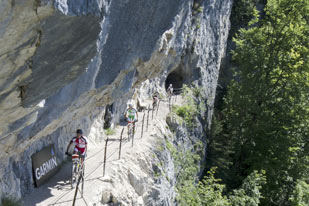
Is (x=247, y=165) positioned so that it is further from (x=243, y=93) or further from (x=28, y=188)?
(x=28, y=188)

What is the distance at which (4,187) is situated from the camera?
264 inches

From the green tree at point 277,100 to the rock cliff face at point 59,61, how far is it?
840cm

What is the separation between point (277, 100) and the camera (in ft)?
60.4

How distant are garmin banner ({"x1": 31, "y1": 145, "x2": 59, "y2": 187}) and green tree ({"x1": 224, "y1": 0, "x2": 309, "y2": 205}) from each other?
1276 cm

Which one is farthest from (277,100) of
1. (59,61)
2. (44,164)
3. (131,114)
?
(59,61)

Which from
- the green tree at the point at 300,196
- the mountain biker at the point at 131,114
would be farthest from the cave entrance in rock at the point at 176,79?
the mountain biker at the point at 131,114

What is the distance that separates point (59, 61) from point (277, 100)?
15.8m

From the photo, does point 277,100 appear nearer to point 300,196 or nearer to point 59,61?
point 300,196

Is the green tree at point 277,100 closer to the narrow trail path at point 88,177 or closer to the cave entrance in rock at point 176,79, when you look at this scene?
the cave entrance in rock at point 176,79

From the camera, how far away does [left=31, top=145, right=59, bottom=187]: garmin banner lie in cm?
787

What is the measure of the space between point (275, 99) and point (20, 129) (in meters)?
15.9

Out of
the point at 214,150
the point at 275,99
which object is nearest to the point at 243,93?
the point at 275,99

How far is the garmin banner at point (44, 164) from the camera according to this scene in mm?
7867

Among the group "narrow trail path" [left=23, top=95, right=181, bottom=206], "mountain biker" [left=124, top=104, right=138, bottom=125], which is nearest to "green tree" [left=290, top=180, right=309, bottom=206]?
"narrow trail path" [left=23, top=95, right=181, bottom=206]
